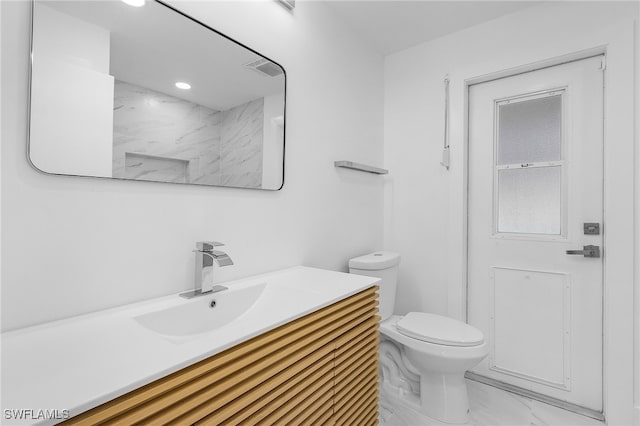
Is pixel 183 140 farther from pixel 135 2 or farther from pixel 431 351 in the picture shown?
pixel 431 351

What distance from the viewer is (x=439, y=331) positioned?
171 cm

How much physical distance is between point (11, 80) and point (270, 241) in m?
1.01

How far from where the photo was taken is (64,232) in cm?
86

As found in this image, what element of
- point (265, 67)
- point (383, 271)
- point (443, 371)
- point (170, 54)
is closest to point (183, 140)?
point (170, 54)

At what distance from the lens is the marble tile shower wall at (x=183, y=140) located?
0.99 m

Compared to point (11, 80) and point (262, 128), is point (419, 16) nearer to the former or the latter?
point (262, 128)

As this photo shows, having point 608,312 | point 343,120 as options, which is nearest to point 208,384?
point 343,120

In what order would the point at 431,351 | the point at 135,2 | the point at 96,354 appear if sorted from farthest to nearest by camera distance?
the point at 431,351 → the point at 135,2 → the point at 96,354

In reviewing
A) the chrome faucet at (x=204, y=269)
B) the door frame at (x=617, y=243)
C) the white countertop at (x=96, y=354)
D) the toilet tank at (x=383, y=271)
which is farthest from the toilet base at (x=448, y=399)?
the chrome faucet at (x=204, y=269)

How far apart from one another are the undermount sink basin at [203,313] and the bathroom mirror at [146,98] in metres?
0.44

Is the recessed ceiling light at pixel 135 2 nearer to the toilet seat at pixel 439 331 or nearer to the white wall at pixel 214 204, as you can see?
the white wall at pixel 214 204

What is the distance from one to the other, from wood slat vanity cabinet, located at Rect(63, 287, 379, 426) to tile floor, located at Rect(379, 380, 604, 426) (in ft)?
1.45

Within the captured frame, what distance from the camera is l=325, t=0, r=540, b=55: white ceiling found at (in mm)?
1906

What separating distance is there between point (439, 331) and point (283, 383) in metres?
1.14
